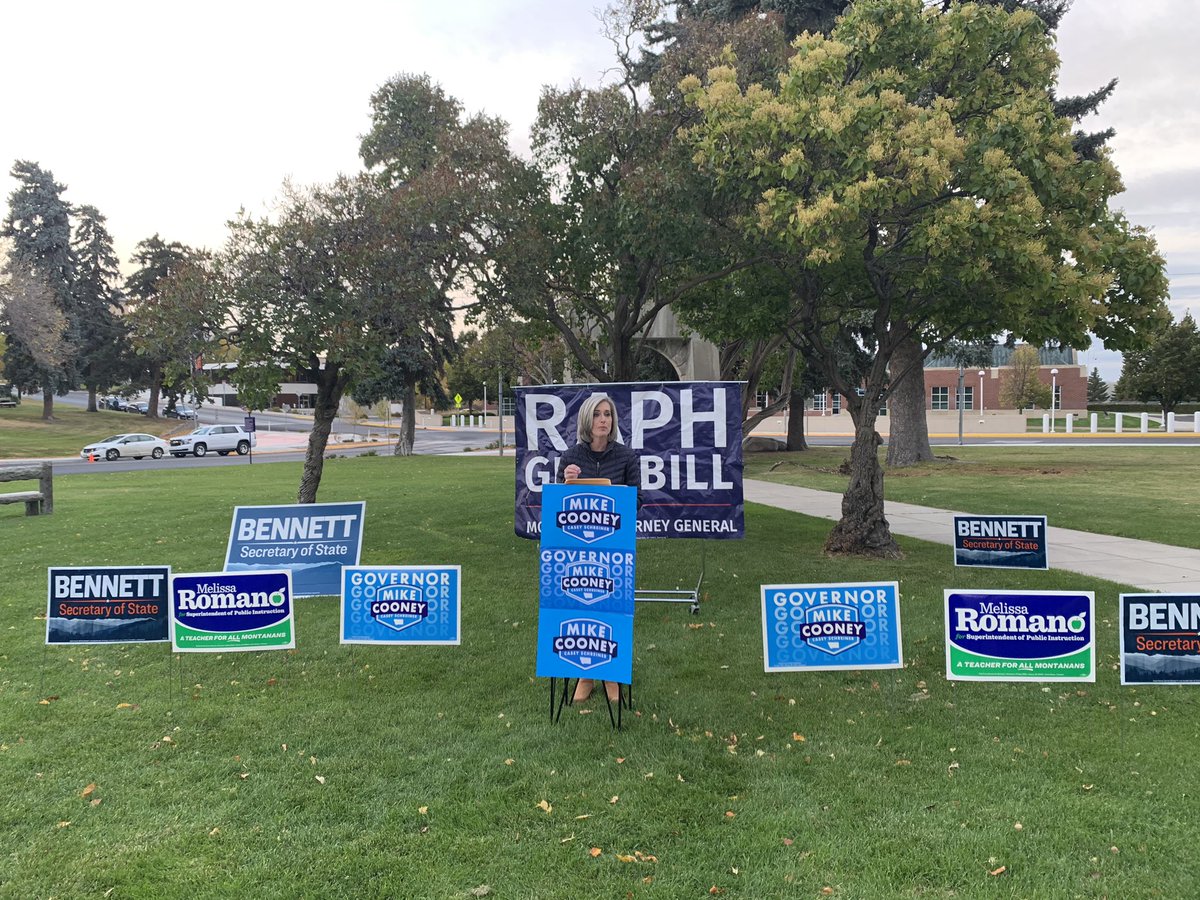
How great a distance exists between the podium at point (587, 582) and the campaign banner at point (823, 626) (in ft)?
3.06

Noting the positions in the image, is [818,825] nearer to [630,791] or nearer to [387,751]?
[630,791]

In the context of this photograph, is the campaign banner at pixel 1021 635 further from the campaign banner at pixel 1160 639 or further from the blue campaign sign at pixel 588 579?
the blue campaign sign at pixel 588 579

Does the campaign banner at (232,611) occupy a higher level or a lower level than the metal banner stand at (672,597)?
higher

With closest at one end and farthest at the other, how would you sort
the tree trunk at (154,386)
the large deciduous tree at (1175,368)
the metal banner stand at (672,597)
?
the metal banner stand at (672,597)
the large deciduous tree at (1175,368)
the tree trunk at (154,386)

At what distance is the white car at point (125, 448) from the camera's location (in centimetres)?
3831

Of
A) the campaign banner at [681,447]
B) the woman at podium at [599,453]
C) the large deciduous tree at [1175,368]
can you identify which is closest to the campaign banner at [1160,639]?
the woman at podium at [599,453]

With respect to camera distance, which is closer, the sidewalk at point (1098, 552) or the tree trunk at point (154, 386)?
the sidewalk at point (1098, 552)

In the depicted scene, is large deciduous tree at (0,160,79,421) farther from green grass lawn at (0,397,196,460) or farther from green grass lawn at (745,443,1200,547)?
green grass lawn at (745,443,1200,547)

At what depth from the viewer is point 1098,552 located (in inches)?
432

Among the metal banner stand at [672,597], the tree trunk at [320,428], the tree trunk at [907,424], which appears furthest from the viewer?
the tree trunk at [907,424]

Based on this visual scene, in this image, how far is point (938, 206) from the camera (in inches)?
366

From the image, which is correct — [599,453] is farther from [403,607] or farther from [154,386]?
[154,386]

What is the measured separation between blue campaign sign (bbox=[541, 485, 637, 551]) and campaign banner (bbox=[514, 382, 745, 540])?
2.92m

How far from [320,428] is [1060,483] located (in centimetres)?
1719
